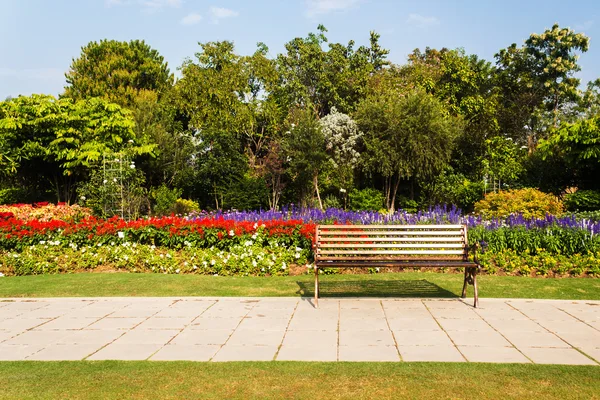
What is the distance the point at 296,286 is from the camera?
24.9 ft

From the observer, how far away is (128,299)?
268 inches

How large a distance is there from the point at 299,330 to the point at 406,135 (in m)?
15.1

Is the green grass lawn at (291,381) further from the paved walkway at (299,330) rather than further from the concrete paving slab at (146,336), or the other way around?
the concrete paving slab at (146,336)

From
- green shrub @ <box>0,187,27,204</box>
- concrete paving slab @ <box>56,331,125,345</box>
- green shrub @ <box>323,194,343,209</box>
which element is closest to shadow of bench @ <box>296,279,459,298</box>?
concrete paving slab @ <box>56,331,125,345</box>

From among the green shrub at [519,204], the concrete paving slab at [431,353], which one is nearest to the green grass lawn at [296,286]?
the concrete paving slab at [431,353]

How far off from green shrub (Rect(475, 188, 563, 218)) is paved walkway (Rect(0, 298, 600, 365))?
712 centimetres

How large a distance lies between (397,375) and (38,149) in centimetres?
1817

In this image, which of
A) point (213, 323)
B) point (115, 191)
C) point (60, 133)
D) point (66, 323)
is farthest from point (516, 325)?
point (60, 133)

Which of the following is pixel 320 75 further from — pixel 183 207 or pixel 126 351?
pixel 126 351

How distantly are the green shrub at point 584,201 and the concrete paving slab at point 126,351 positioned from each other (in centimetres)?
1364

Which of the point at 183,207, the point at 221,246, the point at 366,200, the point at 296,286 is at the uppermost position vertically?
the point at 366,200

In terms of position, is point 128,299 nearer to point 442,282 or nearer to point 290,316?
point 290,316

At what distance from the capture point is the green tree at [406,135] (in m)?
19.3

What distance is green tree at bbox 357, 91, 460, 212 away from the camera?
19.3 meters
